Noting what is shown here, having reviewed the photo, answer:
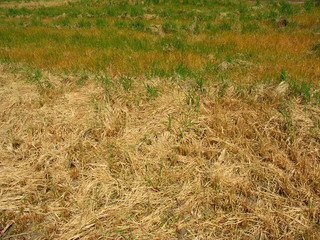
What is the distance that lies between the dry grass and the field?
0.01 m

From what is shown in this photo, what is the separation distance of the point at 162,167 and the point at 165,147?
288mm

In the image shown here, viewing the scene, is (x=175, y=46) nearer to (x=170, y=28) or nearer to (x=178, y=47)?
(x=178, y=47)

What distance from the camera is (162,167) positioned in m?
2.38

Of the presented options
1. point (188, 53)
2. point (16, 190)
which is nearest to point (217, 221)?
point (16, 190)

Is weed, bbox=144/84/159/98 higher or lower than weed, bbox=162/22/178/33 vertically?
lower

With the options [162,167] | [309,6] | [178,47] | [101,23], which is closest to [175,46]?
[178,47]

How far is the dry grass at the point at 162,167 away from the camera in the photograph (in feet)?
6.14

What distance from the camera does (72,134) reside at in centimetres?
289

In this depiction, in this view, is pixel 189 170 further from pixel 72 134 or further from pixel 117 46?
pixel 117 46

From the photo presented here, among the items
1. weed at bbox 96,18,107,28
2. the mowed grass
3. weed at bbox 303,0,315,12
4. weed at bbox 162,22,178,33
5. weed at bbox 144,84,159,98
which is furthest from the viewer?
weed at bbox 303,0,315,12

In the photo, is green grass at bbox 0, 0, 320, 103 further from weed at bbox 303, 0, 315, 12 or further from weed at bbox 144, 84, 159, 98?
weed at bbox 303, 0, 315, 12

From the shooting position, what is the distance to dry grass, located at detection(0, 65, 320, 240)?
187cm

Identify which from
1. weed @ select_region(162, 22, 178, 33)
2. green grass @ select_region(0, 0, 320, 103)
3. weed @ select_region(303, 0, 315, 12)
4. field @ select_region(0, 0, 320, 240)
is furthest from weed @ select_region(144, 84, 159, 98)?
weed @ select_region(303, 0, 315, 12)

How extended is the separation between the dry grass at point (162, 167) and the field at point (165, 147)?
0.01 metres
